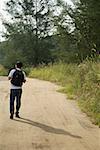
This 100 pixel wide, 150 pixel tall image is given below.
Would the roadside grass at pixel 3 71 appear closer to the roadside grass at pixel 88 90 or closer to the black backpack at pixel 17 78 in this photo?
the roadside grass at pixel 88 90

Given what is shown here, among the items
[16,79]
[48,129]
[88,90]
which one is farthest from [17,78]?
[88,90]

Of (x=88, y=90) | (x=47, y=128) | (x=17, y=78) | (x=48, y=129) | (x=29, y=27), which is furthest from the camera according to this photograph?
(x=29, y=27)

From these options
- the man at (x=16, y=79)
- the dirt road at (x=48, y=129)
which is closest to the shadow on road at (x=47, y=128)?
the dirt road at (x=48, y=129)

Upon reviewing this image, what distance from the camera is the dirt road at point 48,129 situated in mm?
10171

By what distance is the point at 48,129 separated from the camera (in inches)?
474

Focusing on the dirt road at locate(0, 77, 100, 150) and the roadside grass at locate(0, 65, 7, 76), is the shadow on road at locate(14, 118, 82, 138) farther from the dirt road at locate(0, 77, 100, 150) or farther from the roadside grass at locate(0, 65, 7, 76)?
the roadside grass at locate(0, 65, 7, 76)

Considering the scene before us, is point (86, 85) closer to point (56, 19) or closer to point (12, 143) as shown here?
point (12, 143)

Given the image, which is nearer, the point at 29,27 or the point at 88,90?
the point at 88,90

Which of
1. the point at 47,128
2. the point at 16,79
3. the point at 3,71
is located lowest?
the point at 3,71

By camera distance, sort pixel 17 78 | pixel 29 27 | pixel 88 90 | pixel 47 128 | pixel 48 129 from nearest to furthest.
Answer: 1. pixel 48 129
2. pixel 47 128
3. pixel 17 78
4. pixel 88 90
5. pixel 29 27

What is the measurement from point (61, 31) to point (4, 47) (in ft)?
57.3

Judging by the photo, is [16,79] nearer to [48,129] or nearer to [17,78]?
[17,78]

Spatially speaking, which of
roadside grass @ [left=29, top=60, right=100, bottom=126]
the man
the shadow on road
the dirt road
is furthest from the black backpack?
roadside grass @ [left=29, top=60, right=100, bottom=126]

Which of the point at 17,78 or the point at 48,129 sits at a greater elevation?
the point at 17,78
